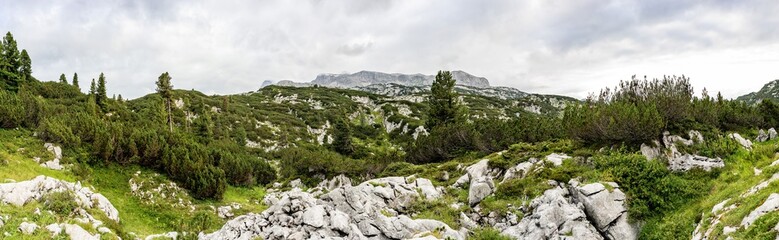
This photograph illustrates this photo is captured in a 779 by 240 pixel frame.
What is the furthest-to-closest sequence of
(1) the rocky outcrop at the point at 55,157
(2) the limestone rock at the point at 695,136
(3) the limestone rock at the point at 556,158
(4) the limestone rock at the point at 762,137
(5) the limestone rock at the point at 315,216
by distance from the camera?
(1) the rocky outcrop at the point at 55,157, (4) the limestone rock at the point at 762,137, (3) the limestone rock at the point at 556,158, (2) the limestone rock at the point at 695,136, (5) the limestone rock at the point at 315,216

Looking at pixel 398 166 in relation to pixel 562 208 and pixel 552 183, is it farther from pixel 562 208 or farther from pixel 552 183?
pixel 562 208

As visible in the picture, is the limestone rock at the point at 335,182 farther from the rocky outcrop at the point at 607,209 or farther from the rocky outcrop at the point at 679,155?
the rocky outcrop at the point at 679,155

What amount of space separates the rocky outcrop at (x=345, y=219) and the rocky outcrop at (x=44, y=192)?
17.0 feet

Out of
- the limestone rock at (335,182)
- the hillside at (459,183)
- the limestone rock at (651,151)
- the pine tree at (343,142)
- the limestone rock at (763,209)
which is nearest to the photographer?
the limestone rock at (763,209)

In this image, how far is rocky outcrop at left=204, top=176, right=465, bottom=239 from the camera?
14836 millimetres

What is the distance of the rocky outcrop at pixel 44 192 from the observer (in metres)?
15.6

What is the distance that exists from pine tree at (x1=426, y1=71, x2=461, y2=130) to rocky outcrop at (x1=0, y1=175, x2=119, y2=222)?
34538mm

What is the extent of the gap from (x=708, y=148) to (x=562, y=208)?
27.2 feet

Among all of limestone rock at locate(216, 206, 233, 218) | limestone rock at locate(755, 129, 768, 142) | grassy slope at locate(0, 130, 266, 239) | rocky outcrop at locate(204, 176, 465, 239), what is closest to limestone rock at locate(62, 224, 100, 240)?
grassy slope at locate(0, 130, 266, 239)

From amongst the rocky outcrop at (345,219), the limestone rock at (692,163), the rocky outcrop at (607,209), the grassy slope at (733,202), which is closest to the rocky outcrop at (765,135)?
the grassy slope at (733,202)

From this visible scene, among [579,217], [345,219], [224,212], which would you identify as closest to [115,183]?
[224,212]

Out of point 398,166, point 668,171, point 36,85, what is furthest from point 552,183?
point 36,85

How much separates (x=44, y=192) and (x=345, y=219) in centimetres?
1306

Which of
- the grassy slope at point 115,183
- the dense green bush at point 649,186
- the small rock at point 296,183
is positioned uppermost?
the dense green bush at point 649,186
